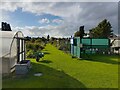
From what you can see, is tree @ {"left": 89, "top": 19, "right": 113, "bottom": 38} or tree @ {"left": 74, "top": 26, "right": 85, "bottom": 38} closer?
tree @ {"left": 89, "top": 19, "right": 113, "bottom": 38}

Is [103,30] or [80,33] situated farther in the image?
[80,33]

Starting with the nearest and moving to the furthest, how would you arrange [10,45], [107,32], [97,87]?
[97,87] < [10,45] < [107,32]

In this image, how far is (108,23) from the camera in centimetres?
6197

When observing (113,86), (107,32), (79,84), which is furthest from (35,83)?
(107,32)

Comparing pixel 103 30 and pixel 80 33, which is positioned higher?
pixel 103 30

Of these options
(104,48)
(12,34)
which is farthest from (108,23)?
(12,34)

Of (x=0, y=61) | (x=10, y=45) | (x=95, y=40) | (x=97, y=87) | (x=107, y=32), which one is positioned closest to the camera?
(x=97, y=87)

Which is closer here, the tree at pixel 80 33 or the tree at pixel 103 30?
the tree at pixel 103 30

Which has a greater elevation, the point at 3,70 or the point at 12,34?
the point at 12,34

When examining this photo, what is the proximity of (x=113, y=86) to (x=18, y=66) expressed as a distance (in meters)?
6.45

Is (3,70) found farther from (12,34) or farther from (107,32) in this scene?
(107,32)

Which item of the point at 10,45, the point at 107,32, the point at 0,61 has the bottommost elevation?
the point at 0,61

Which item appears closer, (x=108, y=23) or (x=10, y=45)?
(x=10, y=45)

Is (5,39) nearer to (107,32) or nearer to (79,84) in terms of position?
(79,84)
